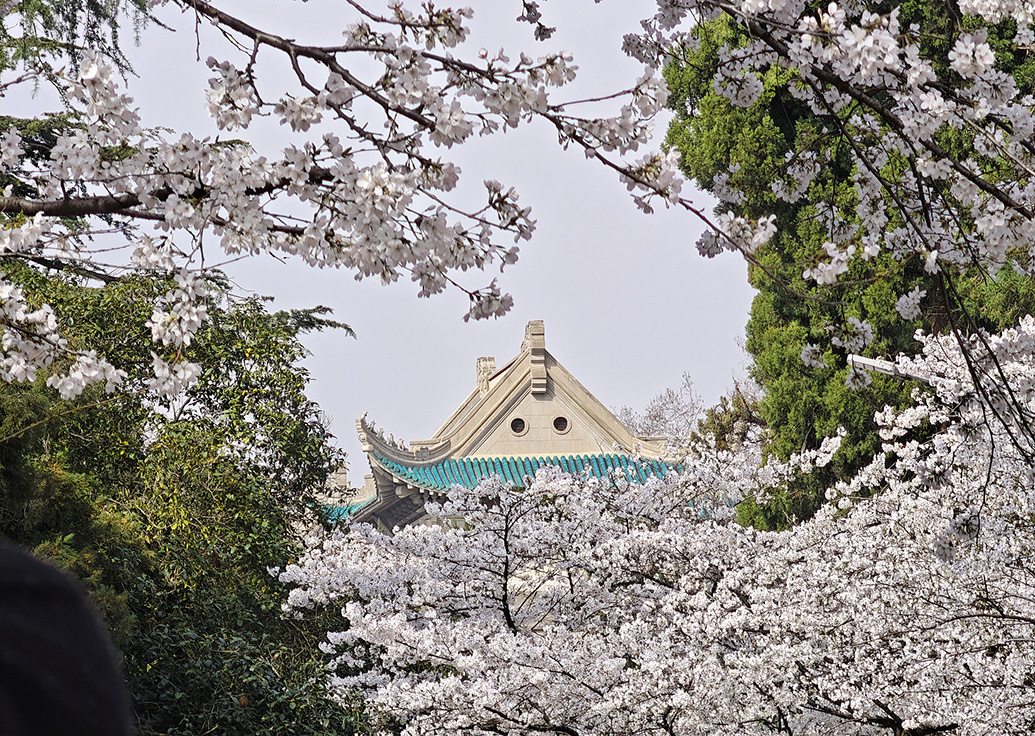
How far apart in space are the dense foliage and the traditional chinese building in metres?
8.11

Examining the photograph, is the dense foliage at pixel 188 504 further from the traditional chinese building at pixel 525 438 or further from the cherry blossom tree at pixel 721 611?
the traditional chinese building at pixel 525 438

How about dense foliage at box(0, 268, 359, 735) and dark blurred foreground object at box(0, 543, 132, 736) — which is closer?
Answer: dark blurred foreground object at box(0, 543, 132, 736)

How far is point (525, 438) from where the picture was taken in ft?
57.3

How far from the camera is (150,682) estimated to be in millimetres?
6289

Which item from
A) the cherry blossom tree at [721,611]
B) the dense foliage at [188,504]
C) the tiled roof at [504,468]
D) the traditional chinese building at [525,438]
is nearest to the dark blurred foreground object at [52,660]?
the cherry blossom tree at [721,611]

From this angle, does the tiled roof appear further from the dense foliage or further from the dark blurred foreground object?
the dark blurred foreground object

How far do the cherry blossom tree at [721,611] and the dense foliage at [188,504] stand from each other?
654 millimetres

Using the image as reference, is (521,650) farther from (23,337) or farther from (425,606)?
Result: (23,337)

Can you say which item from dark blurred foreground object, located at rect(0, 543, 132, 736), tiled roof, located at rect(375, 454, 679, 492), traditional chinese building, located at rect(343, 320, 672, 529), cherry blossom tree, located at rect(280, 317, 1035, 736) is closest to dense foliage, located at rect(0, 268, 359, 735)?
cherry blossom tree, located at rect(280, 317, 1035, 736)

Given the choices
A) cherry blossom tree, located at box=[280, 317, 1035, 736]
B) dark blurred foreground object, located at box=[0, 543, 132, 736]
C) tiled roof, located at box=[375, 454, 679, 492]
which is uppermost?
tiled roof, located at box=[375, 454, 679, 492]

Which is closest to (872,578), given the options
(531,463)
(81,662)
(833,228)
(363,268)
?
(833,228)

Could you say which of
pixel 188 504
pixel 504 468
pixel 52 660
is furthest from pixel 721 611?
pixel 504 468

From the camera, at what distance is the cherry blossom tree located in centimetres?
504

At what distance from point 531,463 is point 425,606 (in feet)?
35.7
